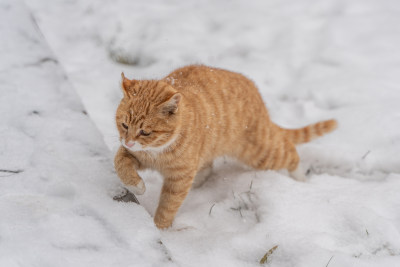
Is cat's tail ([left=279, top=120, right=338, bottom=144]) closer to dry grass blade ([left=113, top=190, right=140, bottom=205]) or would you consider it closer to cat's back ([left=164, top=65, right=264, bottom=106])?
cat's back ([left=164, top=65, right=264, bottom=106])

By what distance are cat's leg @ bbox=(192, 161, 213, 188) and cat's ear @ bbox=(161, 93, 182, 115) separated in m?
0.93

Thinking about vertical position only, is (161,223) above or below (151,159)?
below

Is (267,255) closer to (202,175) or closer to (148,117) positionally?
(148,117)

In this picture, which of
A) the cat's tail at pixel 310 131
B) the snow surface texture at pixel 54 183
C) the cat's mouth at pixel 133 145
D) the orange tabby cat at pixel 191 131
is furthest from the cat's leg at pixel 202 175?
the cat's mouth at pixel 133 145

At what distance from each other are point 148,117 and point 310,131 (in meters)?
1.58

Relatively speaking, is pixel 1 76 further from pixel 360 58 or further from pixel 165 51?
pixel 360 58

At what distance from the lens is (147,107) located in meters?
2.31

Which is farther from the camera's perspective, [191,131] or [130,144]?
[191,131]

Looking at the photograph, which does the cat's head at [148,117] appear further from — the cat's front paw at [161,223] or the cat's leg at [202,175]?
the cat's leg at [202,175]

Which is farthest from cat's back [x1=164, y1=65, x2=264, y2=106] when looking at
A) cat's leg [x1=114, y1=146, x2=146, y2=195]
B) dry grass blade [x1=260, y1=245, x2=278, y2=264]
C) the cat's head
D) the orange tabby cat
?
dry grass blade [x1=260, y1=245, x2=278, y2=264]

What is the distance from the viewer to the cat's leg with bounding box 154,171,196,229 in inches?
99.9

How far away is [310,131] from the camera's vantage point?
337 cm

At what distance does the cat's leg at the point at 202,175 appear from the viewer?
3.13 metres

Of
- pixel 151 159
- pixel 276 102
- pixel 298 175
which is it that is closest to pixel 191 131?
pixel 151 159
